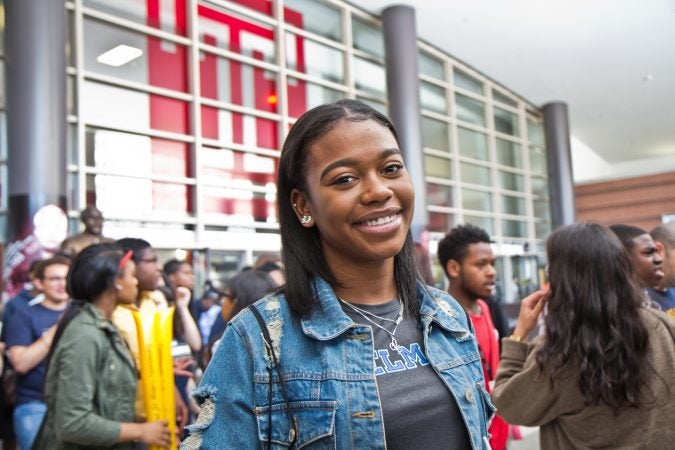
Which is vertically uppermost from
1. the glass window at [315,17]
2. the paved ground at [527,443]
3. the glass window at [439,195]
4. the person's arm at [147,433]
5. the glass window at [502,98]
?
the glass window at [315,17]

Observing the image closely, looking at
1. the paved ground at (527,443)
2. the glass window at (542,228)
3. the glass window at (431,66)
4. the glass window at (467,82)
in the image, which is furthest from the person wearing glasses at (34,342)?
the glass window at (542,228)

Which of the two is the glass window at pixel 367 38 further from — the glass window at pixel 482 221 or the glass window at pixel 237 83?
the glass window at pixel 482 221

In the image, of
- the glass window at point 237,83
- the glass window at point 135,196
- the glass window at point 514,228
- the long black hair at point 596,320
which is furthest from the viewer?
the glass window at point 514,228

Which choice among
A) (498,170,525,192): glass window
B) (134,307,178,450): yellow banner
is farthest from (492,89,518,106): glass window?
(134,307,178,450): yellow banner

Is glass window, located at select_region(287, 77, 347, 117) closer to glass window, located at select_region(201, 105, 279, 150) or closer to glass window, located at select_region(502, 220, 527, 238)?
glass window, located at select_region(201, 105, 279, 150)

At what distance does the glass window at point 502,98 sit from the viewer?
15.7m

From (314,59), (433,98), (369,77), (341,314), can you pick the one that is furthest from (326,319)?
(433,98)

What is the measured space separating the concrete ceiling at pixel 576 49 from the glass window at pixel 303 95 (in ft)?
6.40

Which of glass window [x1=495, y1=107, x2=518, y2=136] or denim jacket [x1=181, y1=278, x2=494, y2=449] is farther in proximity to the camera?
glass window [x1=495, y1=107, x2=518, y2=136]

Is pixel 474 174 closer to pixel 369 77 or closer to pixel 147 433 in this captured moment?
pixel 369 77

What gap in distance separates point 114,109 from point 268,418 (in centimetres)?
801

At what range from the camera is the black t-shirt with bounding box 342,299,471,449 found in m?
1.24

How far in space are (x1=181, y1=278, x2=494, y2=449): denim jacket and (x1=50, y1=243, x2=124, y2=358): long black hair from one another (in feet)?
6.17

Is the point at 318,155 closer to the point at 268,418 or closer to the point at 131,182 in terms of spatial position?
the point at 268,418
